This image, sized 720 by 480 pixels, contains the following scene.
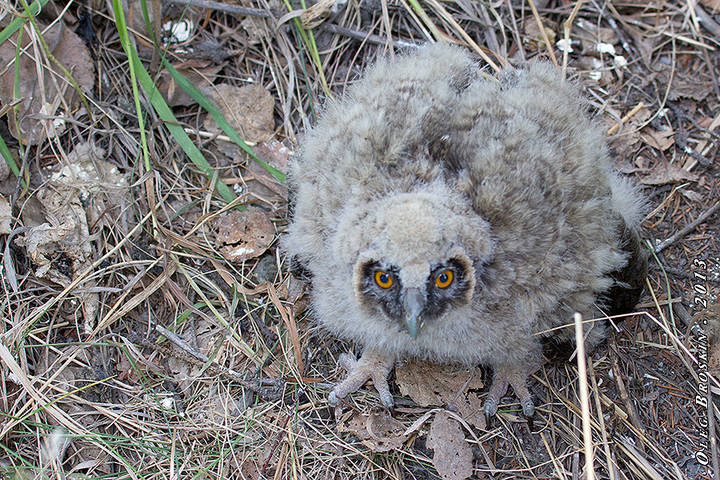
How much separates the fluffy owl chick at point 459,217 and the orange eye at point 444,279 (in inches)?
0.4

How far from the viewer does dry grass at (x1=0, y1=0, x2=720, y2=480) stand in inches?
142

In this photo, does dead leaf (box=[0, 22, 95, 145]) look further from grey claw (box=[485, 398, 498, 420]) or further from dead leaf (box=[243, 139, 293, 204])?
grey claw (box=[485, 398, 498, 420])

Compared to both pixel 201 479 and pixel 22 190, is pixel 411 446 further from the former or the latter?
pixel 22 190

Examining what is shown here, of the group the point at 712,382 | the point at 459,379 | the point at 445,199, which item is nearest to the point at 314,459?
the point at 459,379

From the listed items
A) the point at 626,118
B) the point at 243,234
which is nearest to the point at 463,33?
the point at 626,118

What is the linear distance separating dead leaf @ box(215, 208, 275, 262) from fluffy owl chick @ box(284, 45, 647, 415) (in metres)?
0.62

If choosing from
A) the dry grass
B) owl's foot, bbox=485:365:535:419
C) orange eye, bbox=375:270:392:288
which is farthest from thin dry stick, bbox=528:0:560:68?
orange eye, bbox=375:270:392:288

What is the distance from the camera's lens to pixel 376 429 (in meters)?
3.67

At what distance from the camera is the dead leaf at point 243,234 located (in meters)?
4.21

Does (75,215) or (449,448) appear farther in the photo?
(75,215)

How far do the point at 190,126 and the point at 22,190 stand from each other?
3.69 ft

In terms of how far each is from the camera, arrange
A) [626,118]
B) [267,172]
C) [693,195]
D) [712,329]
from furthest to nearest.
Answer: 1. [626,118]
2. [267,172]
3. [693,195]
4. [712,329]

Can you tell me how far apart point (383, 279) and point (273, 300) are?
3.57 ft

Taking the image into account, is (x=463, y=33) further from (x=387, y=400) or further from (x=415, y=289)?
(x=387, y=400)
